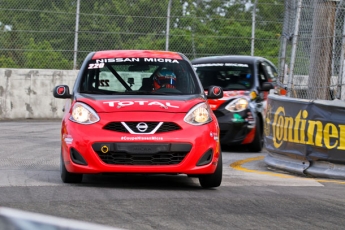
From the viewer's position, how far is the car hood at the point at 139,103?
7797 mm

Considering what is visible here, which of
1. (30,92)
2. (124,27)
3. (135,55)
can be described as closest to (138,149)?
(135,55)

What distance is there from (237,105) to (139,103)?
18.1 ft

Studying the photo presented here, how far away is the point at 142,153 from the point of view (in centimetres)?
750

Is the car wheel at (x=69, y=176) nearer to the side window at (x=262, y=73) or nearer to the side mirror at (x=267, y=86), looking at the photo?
the side mirror at (x=267, y=86)

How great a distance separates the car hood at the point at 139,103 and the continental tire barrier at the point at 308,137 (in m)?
2.22

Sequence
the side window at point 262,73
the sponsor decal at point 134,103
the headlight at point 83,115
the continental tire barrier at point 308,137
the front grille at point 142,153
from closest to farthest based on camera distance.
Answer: the front grille at point 142,153
the headlight at point 83,115
the sponsor decal at point 134,103
the continental tire barrier at point 308,137
the side window at point 262,73

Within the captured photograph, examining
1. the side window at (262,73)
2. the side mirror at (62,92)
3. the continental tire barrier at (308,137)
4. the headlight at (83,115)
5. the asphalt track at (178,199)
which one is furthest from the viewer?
the side window at (262,73)

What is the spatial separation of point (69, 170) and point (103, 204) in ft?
4.66

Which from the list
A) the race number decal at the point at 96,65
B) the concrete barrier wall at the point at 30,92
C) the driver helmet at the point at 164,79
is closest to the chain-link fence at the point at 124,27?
the concrete barrier wall at the point at 30,92

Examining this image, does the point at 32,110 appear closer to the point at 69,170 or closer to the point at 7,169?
the point at 7,169

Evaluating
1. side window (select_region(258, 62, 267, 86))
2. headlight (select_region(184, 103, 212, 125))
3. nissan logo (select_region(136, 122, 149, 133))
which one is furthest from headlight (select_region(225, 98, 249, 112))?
nissan logo (select_region(136, 122, 149, 133))

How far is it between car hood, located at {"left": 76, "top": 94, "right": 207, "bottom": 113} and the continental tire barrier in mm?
2218

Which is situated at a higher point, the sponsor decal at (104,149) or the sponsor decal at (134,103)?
the sponsor decal at (134,103)

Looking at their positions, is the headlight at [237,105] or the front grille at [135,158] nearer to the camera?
the front grille at [135,158]
